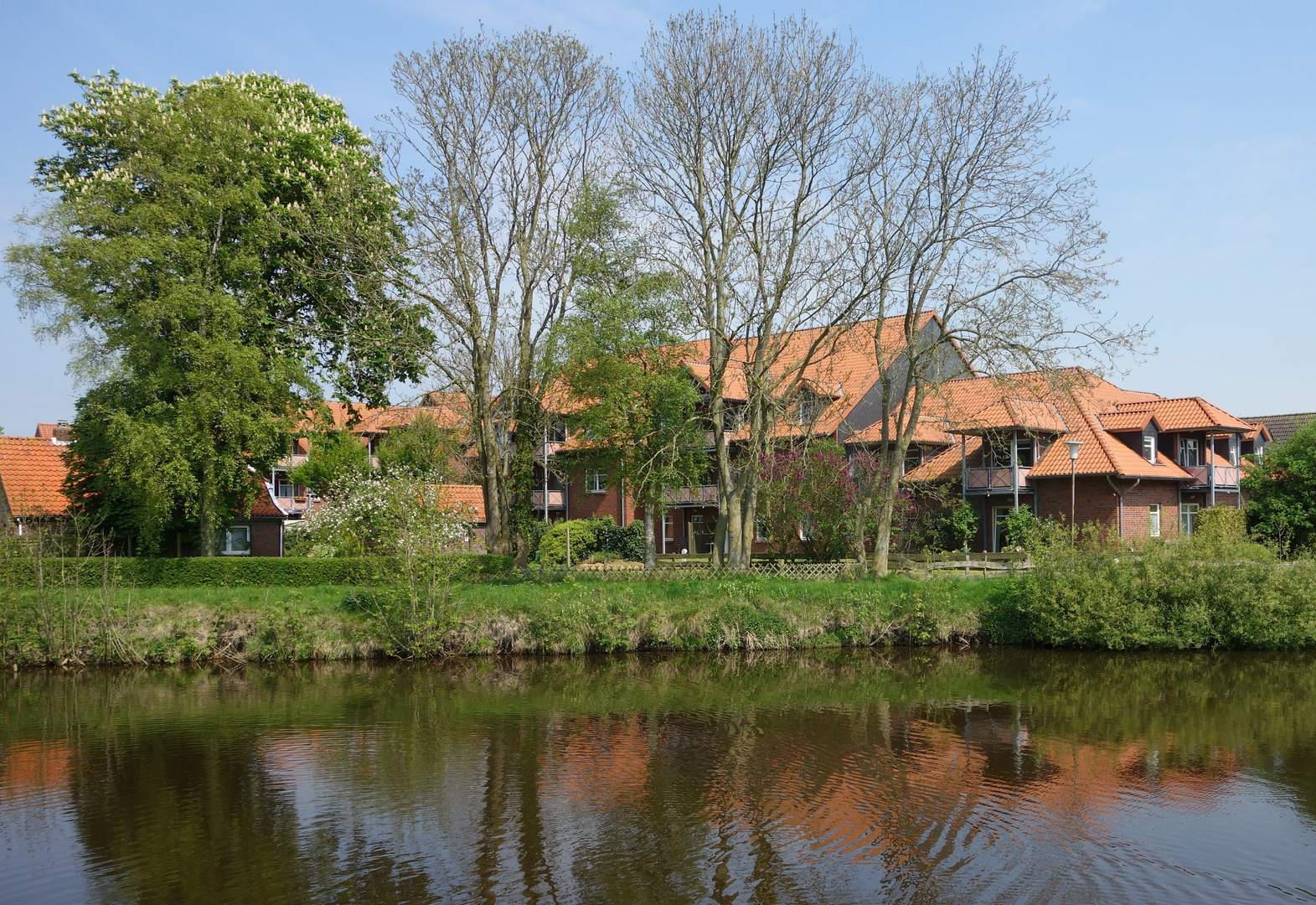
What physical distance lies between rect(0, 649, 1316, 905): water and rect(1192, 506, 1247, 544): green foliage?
5.15 m

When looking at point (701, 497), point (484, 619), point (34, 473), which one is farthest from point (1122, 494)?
point (34, 473)

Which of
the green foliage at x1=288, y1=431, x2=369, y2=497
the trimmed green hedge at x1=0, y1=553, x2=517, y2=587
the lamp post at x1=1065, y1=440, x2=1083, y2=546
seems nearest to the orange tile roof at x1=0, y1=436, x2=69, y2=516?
the trimmed green hedge at x1=0, y1=553, x2=517, y2=587

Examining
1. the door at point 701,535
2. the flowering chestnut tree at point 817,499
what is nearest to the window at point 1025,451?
the flowering chestnut tree at point 817,499

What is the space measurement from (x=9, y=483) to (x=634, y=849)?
2886 cm

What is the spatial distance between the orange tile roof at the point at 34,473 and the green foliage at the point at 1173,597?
27800 mm

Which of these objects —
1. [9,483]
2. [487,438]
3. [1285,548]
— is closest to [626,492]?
[487,438]

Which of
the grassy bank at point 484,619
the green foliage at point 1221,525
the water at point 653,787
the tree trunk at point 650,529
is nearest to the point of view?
the water at point 653,787

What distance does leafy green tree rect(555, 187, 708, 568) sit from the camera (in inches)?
1025

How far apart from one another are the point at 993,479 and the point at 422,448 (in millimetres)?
20507

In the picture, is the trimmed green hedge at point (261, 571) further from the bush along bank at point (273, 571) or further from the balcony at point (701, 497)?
the balcony at point (701, 497)

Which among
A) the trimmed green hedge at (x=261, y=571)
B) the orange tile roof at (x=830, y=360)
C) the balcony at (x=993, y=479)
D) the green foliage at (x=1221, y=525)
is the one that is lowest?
the trimmed green hedge at (x=261, y=571)

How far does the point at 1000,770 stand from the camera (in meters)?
13.1

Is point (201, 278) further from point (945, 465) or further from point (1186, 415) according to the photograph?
point (1186, 415)

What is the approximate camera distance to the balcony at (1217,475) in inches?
1514
